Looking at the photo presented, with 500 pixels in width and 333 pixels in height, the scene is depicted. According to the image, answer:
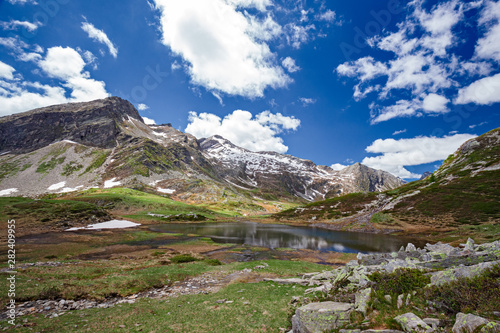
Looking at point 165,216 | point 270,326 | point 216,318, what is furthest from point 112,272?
point 165,216

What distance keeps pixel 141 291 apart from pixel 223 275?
11.1 meters

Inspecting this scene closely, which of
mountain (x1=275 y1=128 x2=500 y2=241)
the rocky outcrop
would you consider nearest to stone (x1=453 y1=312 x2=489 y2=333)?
the rocky outcrop

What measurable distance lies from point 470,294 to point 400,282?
3.57 m

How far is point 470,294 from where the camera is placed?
285 inches

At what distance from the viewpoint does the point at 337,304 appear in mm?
11055

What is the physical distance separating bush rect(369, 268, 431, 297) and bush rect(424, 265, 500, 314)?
1.32 metres

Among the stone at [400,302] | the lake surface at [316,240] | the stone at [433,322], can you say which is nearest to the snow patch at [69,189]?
the lake surface at [316,240]

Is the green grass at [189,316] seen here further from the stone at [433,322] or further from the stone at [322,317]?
the stone at [433,322]

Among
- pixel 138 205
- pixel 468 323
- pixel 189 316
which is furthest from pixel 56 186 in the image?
pixel 468 323

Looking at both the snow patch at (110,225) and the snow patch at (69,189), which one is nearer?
the snow patch at (110,225)

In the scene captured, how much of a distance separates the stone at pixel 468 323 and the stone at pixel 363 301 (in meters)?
3.80

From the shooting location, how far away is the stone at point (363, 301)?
947 cm

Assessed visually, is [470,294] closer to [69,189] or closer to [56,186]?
[69,189]

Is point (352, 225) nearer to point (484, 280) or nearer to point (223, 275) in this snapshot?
point (223, 275)
